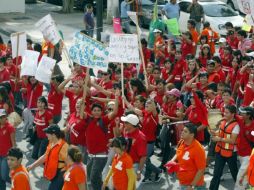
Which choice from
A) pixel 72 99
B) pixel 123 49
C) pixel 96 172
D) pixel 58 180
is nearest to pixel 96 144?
pixel 96 172

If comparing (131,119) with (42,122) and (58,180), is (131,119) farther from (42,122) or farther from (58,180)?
(42,122)

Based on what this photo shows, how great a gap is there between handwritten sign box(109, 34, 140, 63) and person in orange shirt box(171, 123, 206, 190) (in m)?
3.61

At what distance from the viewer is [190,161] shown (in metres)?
8.70

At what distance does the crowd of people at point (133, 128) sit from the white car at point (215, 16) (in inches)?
368

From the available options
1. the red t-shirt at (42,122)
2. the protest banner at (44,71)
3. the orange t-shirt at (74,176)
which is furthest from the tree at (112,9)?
the orange t-shirt at (74,176)

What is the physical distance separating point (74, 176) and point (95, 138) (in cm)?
165

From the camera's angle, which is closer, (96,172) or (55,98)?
(96,172)

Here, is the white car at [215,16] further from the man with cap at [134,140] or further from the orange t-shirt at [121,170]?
the orange t-shirt at [121,170]

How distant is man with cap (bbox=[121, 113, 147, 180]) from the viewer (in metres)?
9.45

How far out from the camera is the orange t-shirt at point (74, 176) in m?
8.21

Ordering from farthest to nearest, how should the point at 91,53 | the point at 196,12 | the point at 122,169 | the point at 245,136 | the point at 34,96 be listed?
the point at 196,12, the point at 34,96, the point at 91,53, the point at 245,136, the point at 122,169

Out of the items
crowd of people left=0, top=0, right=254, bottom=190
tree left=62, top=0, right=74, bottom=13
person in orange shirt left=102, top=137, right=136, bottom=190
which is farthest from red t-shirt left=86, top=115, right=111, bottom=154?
tree left=62, top=0, right=74, bottom=13

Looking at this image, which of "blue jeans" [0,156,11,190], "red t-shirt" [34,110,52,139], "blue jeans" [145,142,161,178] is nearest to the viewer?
"blue jeans" [0,156,11,190]

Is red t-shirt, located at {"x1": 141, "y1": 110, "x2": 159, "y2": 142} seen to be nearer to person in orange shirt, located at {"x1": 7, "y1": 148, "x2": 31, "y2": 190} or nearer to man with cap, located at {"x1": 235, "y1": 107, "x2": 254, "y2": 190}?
man with cap, located at {"x1": 235, "y1": 107, "x2": 254, "y2": 190}
